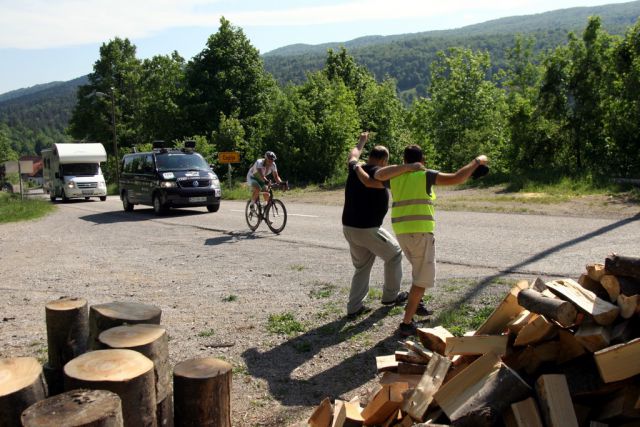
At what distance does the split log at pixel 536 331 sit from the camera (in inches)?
146

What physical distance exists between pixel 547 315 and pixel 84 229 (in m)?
14.8

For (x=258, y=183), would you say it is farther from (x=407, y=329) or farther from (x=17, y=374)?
(x=17, y=374)

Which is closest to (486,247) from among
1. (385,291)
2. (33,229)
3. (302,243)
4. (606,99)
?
(302,243)

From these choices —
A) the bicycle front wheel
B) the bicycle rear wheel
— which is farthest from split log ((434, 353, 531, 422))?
the bicycle rear wheel

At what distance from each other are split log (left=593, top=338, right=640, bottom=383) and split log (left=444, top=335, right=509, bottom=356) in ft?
2.15

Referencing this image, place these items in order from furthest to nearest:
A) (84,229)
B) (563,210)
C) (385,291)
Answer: (84,229)
(563,210)
(385,291)

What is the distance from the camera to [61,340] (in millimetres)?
3955

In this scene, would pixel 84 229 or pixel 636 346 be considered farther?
pixel 84 229

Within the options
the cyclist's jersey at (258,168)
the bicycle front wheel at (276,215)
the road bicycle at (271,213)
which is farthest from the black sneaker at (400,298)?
the cyclist's jersey at (258,168)

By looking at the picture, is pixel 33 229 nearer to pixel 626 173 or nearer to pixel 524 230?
pixel 524 230

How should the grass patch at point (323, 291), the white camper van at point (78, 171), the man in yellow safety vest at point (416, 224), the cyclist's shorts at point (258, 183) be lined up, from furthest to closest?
the white camper van at point (78, 171), the cyclist's shorts at point (258, 183), the grass patch at point (323, 291), the man in yellow safety vest at point (416, 224)

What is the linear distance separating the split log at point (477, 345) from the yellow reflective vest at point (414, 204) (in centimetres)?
181

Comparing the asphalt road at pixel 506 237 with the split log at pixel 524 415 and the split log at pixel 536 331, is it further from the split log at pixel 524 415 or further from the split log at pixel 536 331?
the split log at pixel 524 415

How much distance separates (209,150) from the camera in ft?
116
